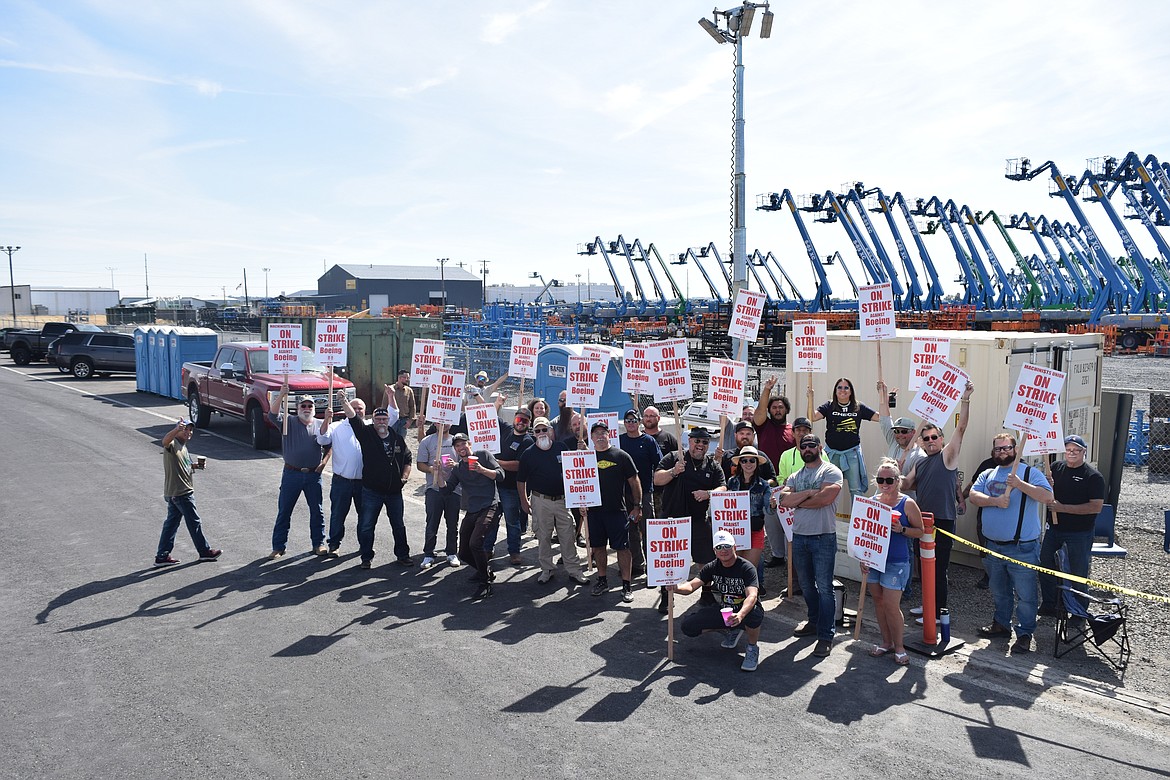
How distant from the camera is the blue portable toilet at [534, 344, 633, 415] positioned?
15.1 m

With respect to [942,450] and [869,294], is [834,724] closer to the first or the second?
[942,450]

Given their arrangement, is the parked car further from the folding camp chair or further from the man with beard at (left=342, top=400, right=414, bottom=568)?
the folding camp chair

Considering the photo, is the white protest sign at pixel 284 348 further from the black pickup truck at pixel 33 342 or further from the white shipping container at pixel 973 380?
the black pickup truck at pixel 33 342

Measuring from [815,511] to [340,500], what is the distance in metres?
5.19

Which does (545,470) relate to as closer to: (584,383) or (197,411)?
(584,383)

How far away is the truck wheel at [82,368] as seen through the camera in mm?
31578

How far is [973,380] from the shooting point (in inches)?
356

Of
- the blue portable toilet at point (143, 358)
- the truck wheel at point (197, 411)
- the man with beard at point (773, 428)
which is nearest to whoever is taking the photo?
the man with beard at point (773, 428)

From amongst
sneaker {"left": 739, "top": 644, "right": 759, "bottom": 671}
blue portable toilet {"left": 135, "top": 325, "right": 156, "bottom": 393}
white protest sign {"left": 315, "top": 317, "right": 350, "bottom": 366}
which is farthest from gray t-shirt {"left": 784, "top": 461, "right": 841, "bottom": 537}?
blue portable toilet {"left": 135, "top": 325, "right": 156, "bottom": 393}

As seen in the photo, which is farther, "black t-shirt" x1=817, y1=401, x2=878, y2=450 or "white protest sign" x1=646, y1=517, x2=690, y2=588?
"black t-shirt" x1=817, y1=401, x2=878, y2=450

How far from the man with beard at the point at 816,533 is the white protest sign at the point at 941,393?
138 cm

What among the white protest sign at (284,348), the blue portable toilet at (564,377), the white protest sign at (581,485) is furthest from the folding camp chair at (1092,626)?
the white protest sign at (284,348)

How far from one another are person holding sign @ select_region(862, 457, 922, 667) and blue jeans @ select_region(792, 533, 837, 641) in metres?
0.38

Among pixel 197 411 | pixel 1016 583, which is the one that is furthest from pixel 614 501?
pixel 197 411
